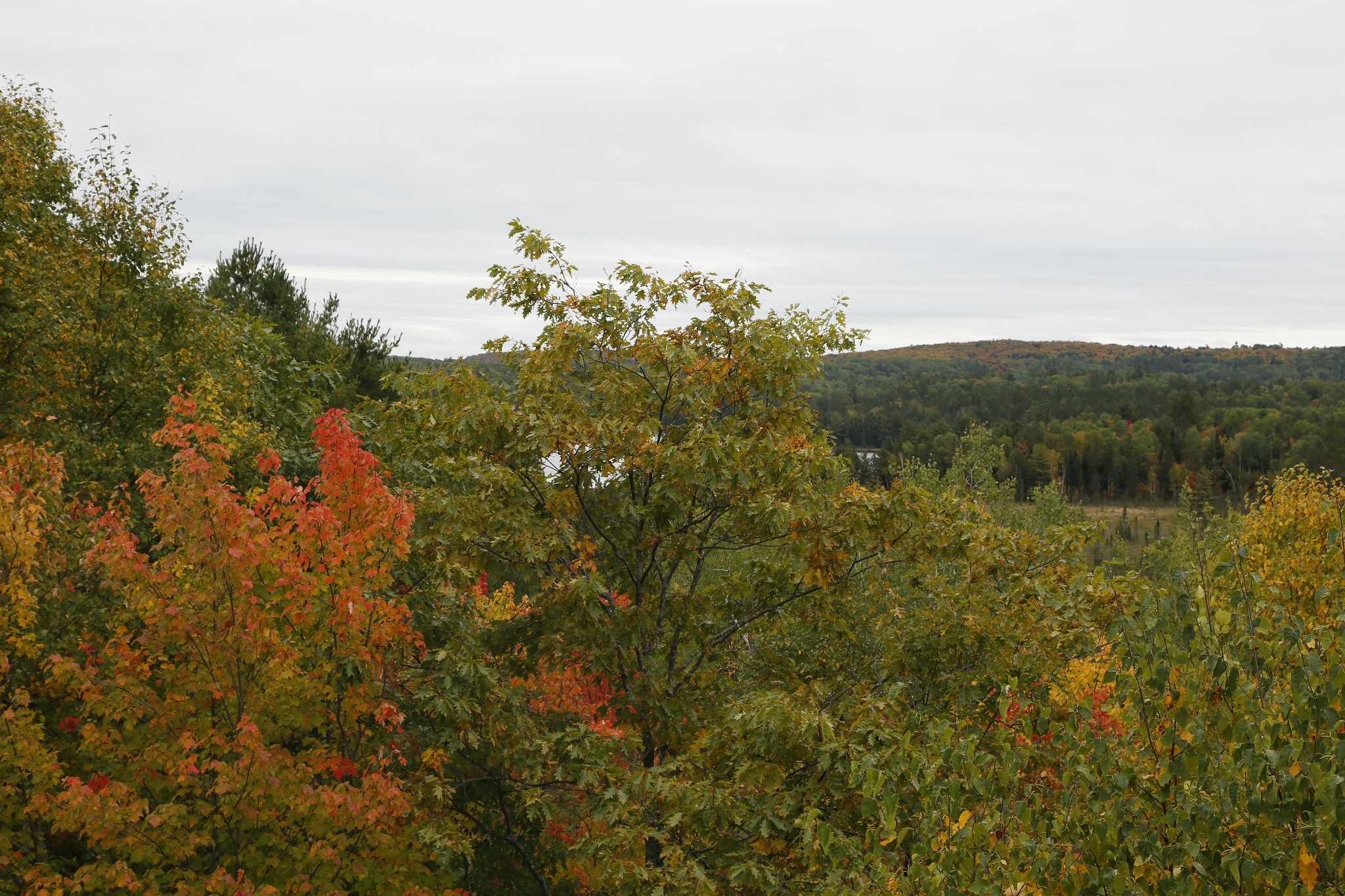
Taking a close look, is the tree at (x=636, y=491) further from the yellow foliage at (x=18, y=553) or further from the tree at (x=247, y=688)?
the yellow foliage at (x=18, y=553)

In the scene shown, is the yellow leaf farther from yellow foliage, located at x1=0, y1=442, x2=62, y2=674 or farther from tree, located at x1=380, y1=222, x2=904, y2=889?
yellow foliage, located at x1=0, y1=442, x2=62, y2=674

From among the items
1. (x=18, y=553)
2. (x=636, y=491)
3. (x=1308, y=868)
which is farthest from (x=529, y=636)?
(x=1308, y=868)

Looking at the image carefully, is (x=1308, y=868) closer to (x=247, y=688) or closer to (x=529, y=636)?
(x=529, y=636)

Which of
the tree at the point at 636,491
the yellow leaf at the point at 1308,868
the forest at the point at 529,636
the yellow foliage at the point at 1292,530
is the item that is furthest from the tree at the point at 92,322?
the yellow foliage at the point at 1292,530

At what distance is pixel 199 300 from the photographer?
1931cm

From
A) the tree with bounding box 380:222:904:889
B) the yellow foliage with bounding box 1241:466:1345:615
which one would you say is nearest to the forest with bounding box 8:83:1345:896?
the tree with bounding box 380:222:904:889

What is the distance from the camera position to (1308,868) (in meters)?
3.69

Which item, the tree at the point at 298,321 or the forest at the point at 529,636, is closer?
the forest at the point at 529,636

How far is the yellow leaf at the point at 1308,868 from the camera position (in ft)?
12.0

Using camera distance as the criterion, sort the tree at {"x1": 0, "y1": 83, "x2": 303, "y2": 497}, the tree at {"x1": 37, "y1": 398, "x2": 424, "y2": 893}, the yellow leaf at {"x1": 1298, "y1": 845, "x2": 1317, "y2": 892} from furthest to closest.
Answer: the tree at {"x1": 0, "y1": 83, "x2": 303, "y2": 497}
the tree at {"x1": 37, "y1": 398, "x2": 424, "y2": 893}
the yellow leaf at {"x1": 1298, "y1": 845, "x2": 1317, "y2": 892}

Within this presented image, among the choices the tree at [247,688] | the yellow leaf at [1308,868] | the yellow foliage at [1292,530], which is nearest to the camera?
the yellow leaf at [1308,868]

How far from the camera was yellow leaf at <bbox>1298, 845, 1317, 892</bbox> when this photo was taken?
12.0 ft

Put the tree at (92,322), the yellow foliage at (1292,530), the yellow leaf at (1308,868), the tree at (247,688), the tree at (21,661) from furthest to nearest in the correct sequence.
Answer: the yellow foliage at (1292,530)
the tree at (92,322)
the tree at (21,661)
the tree at (247,688)
the yellow leaf at (1308,868)

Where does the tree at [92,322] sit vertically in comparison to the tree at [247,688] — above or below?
above
